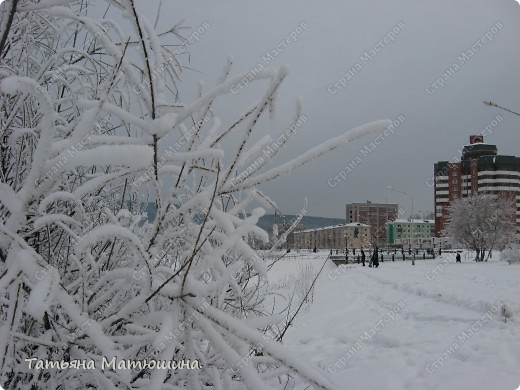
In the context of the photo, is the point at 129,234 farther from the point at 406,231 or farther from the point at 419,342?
the point at 406,231

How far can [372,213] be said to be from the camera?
79.8m

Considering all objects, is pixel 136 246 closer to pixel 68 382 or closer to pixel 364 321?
pixel 68 382

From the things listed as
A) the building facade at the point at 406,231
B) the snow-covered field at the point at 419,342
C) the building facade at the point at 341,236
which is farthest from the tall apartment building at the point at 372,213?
the snow-covered field at the point at 419,342

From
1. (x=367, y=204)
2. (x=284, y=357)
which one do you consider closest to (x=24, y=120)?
(x=284, y=357)

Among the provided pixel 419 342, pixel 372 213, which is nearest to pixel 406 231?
pixel 372 213

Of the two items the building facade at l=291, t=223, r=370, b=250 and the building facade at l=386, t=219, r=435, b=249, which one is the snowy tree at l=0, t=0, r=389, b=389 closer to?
the building facade at l=386, t=219, r=435, b=249

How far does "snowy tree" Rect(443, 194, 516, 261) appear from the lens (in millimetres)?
35562

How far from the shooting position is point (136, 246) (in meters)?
0.94

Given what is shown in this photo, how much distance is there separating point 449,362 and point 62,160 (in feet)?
17.4

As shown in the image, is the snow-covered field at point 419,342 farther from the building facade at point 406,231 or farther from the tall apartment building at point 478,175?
the building facade at point 406,231

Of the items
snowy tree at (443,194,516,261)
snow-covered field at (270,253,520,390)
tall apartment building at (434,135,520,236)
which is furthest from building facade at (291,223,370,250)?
snow-covered field at (270,253,520,390)

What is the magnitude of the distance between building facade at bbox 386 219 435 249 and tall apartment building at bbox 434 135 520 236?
5.50m

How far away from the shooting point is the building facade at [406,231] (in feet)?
247

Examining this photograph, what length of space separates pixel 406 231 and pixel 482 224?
5642 cm
